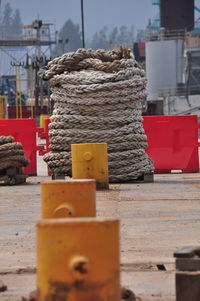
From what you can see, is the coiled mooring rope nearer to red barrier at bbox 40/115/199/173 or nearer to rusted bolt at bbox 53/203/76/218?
red barrier at bbox 40/115/199/173

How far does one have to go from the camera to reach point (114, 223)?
4070mm

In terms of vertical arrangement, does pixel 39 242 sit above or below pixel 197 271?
above

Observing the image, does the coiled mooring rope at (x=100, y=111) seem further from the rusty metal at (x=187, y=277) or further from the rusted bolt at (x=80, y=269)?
the rusted bolt at (x=80, y=269)

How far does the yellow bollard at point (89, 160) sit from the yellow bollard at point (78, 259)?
747 centimetres

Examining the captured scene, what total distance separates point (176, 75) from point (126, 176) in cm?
8194

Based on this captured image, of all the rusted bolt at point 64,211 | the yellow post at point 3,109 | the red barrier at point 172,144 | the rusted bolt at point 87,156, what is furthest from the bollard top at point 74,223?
the yellow post at point 3,109

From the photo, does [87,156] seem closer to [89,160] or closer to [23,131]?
[89,160]

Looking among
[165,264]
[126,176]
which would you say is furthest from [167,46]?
[165,264]

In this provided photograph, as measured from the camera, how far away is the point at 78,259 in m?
3.94

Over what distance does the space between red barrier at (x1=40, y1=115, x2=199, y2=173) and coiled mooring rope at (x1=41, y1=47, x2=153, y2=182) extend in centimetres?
244

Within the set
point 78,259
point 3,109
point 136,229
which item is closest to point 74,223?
point 78,259

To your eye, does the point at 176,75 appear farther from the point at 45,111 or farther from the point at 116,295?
the point at 116,295

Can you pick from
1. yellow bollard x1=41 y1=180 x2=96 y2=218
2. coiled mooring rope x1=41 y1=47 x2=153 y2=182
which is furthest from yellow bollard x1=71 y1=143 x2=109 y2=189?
yellow bollard x1=41 y1=180 x2=96 y2=218

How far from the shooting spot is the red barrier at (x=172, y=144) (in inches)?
626
